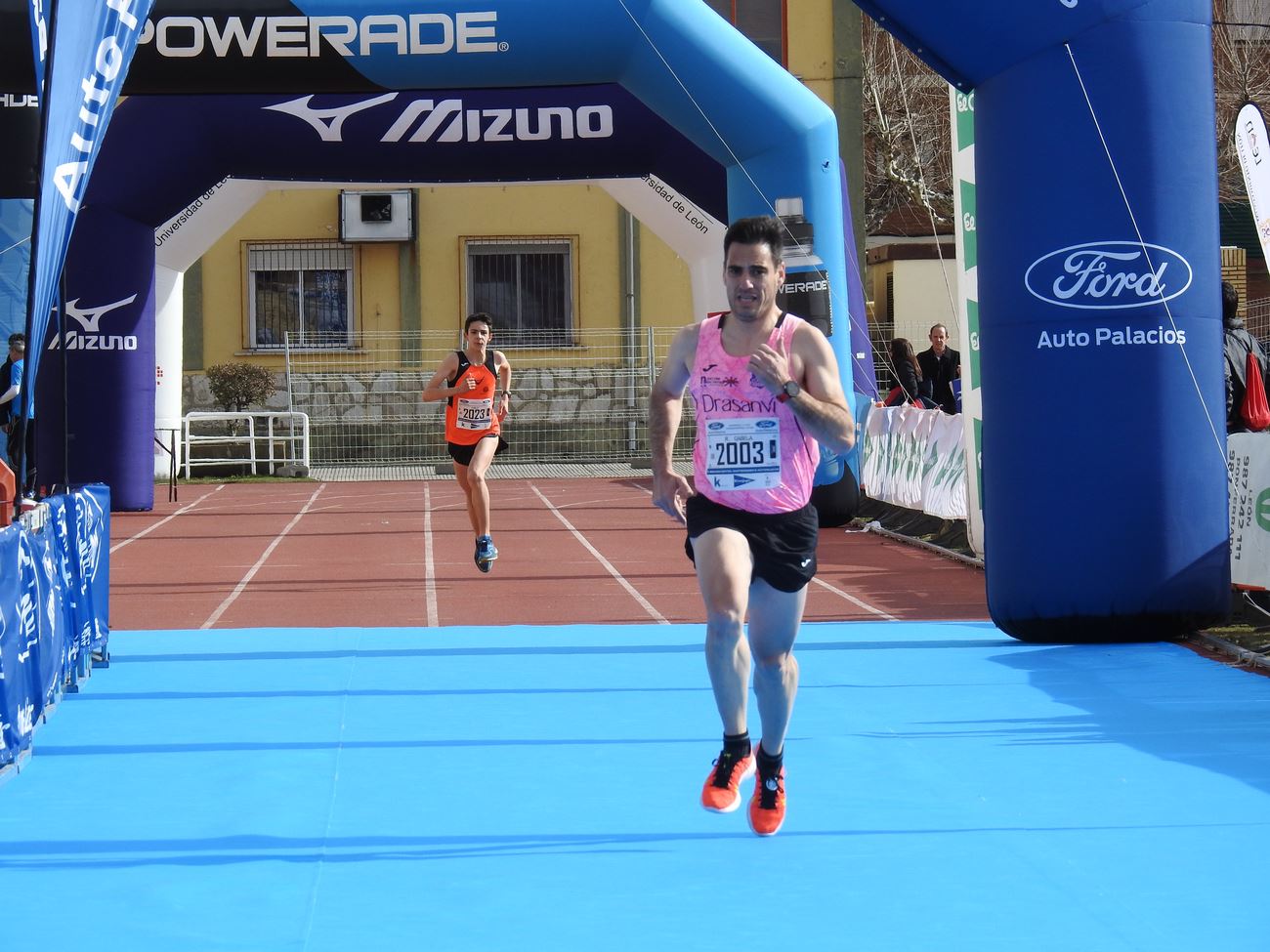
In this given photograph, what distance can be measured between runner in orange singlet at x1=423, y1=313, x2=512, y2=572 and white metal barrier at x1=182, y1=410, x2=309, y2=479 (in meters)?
10.7

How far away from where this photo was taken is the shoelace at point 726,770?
4910mm

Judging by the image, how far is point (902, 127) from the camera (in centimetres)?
3050

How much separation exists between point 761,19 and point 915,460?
541 inches

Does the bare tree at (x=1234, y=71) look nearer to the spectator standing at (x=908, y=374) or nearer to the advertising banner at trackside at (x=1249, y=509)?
the spectator standing at (x=908, y=374)

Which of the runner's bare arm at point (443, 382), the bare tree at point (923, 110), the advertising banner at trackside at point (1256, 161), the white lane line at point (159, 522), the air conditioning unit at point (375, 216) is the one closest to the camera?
the advertising banner at trackside at point (1256, 161)

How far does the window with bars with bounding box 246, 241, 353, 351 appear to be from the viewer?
25875mm

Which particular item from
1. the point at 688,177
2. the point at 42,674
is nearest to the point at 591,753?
the point at 42,674

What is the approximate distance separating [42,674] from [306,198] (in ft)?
67.1

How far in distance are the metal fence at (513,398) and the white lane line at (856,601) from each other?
12887 millimetres

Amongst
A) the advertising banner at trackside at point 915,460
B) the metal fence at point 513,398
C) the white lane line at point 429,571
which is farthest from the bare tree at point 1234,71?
the white lane line at point 429,571

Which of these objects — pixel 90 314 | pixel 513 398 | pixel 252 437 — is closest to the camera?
pixel 90 314

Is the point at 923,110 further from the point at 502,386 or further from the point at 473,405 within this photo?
the point at 473,405

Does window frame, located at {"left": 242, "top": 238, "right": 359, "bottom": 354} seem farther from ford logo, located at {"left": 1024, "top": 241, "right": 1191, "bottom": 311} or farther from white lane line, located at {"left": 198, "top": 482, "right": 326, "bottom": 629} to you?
ford logo, located at {"left": 1024, "top": 241, "right": 1191, "bottom": 311}

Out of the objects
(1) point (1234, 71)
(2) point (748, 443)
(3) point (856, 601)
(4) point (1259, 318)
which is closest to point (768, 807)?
(2) point (748, 443)
